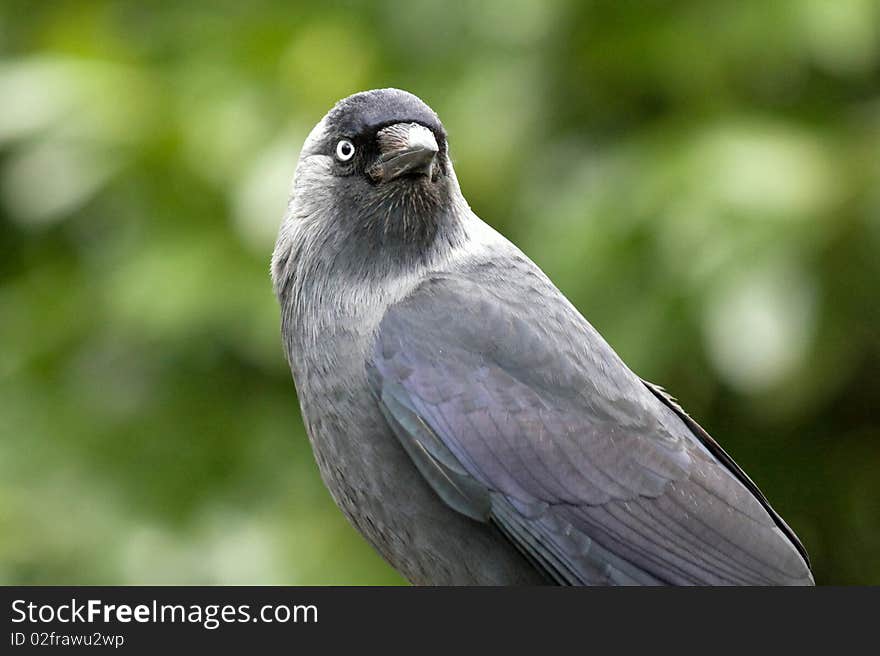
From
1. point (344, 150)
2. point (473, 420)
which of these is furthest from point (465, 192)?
point (473, 420)

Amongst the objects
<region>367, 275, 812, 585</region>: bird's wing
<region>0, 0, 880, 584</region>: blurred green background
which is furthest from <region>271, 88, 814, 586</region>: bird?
<region>0, 0, 880, 584</region>: blurred green background

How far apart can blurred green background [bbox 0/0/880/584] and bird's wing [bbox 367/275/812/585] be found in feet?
4.82

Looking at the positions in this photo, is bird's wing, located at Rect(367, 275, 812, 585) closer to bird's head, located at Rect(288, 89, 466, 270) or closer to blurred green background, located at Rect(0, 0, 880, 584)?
bird's head, located at Rect(288, 89, 466, 270)

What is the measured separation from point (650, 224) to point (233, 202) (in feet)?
4.93

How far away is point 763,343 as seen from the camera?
14.1 feet

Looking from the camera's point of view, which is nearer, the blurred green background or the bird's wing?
the bird's wing

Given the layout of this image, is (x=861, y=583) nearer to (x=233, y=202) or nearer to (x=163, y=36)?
(x=233, y=202)

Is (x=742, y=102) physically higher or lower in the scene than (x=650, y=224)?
higher

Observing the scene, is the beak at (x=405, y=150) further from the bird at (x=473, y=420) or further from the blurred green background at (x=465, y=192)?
the blurred green background at (x=465, y=192)

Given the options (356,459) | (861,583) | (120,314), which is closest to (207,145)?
(120,314)

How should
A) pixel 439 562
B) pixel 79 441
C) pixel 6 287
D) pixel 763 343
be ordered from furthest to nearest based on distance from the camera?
1. pixel 6 287
2. pixel 79 441
3. pixel 763 343
4. pixel 439 562

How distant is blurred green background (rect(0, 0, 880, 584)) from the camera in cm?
455

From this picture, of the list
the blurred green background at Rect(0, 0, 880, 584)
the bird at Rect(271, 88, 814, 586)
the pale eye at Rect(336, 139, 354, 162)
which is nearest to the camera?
the bird at Rect(271, 88, 814, 586)

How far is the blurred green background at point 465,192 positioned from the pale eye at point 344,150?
1317mm
